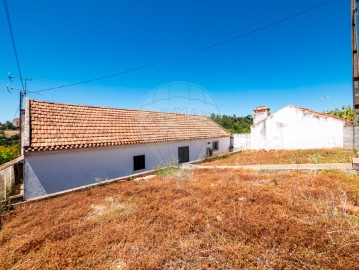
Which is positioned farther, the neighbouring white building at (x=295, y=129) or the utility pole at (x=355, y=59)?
the neighbouring white building at (x=295, y=129)

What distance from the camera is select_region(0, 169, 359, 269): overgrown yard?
2822 mm

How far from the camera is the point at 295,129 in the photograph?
54.7 ft

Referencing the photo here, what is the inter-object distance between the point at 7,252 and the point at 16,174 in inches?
416

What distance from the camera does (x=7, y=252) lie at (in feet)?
10.7

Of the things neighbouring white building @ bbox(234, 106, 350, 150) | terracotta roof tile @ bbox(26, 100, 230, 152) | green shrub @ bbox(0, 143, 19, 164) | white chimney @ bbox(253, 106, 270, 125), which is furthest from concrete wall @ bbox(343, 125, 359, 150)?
green shrub @ bbox(0, 143, 19, 164)

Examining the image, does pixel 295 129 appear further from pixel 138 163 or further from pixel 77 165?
pixel 77 165

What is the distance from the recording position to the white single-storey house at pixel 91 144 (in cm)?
891

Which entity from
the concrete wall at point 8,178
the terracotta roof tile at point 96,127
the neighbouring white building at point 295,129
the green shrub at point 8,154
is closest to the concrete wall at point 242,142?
the neighbouring white building at point 295,129

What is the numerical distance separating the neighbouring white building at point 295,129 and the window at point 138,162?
11594 millimetres

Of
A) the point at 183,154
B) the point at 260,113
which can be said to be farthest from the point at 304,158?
the point at 260,113

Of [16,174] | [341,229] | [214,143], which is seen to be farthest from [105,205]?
[214,143]

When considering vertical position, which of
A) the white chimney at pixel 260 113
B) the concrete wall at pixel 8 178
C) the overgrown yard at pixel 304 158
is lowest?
the concrete wall at pixel 8 178

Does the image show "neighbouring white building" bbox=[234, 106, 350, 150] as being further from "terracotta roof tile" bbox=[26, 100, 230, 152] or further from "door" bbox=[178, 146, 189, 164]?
"door" bbox=[178, 146, 189, 164]

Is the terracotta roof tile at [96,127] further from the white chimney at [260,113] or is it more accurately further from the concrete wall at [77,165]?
the white chimney at [260,113]
